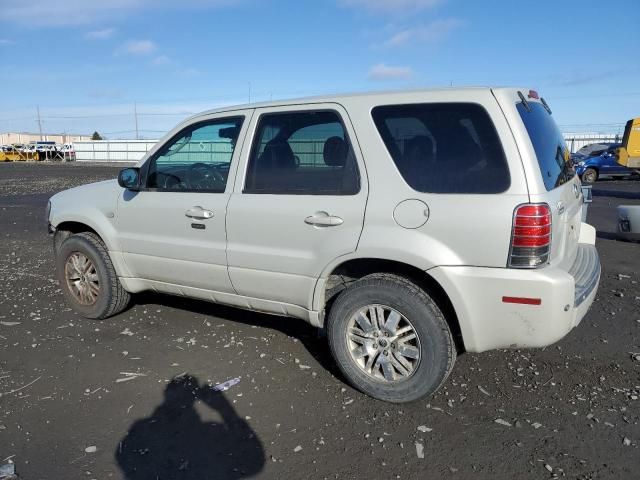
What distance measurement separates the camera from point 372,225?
329cm

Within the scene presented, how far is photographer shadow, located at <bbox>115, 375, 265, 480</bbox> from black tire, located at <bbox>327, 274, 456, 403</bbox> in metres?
0.81

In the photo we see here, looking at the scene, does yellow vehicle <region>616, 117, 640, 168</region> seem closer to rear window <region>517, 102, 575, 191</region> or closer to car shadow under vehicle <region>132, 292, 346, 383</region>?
rear window <region>517, 102, 575, 191</region>

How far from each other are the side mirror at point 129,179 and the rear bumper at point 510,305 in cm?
268

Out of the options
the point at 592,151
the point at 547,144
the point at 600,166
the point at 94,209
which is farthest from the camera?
the point at 592,151

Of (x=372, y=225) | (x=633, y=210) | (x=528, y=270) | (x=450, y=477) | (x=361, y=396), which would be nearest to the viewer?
(x=450, y=477)

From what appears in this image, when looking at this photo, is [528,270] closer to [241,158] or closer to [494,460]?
[494,460]

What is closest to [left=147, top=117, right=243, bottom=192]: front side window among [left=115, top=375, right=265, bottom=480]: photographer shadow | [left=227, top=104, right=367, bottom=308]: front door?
[left=227, top=104, right=367, bottom=308]: front door

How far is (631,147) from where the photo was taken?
52.6 feet

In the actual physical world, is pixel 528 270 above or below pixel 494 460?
above

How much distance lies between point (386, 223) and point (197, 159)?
1.86m

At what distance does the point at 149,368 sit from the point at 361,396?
1626mm

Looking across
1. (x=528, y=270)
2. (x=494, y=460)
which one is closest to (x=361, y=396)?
(x=494, y=460)

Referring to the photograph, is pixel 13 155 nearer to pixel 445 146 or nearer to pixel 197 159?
pixel 197 159

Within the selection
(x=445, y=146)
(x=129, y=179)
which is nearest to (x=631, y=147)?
(x=445, y=146)
